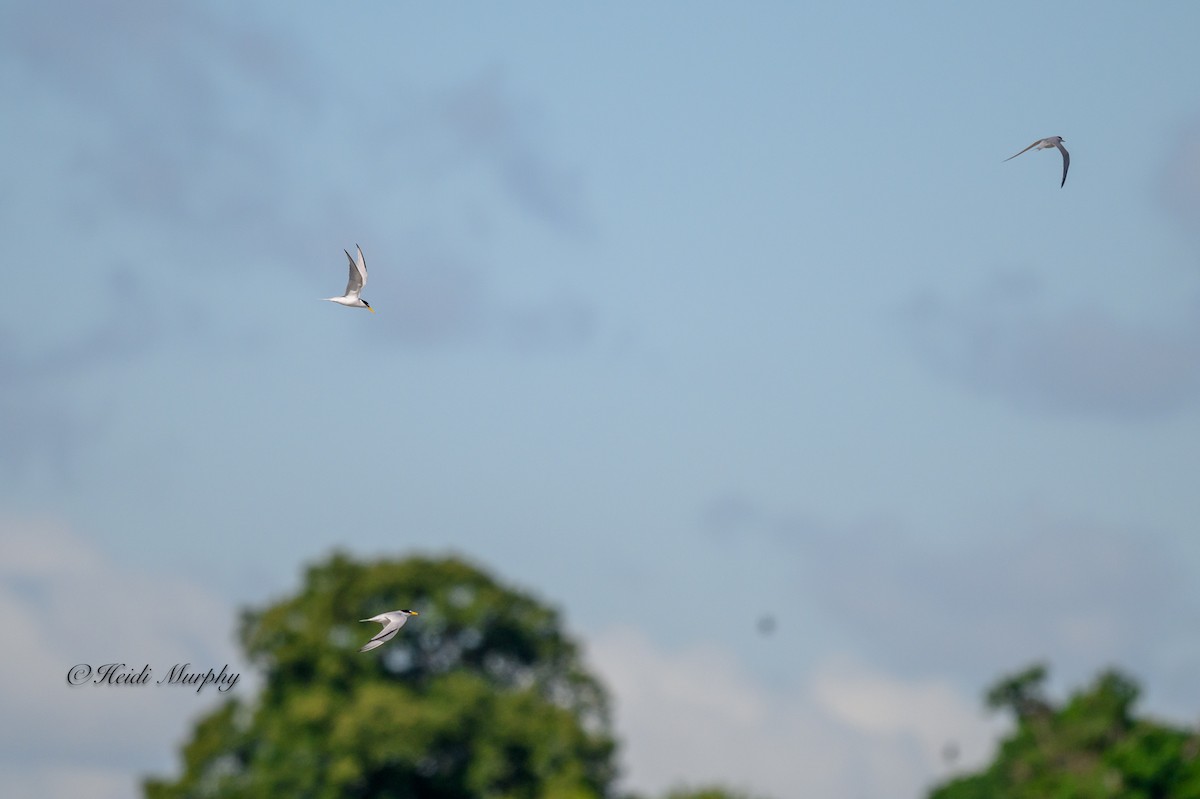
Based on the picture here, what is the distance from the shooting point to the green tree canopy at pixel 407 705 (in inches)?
3386

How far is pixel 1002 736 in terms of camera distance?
119 metres

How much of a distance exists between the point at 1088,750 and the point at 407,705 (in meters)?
37.7

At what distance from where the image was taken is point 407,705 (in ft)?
285

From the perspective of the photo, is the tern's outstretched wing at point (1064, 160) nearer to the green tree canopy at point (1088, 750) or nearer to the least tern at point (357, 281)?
the least tern at point (357, 281)

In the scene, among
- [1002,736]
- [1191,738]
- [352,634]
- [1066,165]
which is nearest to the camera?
[1066,165]

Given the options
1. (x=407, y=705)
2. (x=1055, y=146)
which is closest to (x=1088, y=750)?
(x=407, y=705)

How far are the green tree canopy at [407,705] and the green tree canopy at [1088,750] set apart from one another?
23.8 m

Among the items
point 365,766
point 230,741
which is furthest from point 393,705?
point 230,741

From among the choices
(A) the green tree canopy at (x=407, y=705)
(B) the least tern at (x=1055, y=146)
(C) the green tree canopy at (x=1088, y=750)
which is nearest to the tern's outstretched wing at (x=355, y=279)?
(B) the least tern at (x=1055, y=146)

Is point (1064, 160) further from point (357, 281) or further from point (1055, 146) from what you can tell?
point (357, 281)

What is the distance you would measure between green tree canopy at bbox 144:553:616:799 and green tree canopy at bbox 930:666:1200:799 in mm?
23831

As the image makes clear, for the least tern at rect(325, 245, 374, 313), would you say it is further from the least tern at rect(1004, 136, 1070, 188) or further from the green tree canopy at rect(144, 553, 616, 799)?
the green tree canopy at rect(144, 553, 616, 799)

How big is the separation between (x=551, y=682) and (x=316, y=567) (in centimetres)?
1212

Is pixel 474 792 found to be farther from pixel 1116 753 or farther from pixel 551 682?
pixel 1116 753
